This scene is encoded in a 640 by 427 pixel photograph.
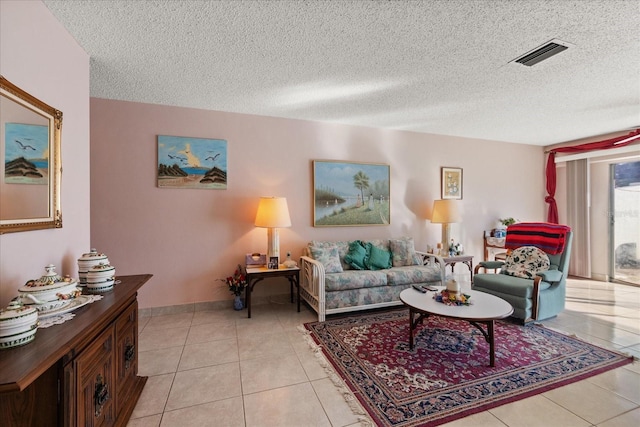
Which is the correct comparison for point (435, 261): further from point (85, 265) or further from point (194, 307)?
point (85, 265)

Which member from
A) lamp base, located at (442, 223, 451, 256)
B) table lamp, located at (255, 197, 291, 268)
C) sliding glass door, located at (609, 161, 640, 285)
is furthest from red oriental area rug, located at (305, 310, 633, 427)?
sliding glass door, located at (609, 161, 640, 285)

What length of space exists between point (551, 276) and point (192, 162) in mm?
4450

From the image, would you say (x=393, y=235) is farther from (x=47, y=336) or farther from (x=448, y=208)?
(x=47, y=336)

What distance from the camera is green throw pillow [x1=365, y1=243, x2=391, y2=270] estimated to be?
12.1 ft

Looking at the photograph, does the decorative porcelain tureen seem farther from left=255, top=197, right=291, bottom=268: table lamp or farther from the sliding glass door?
the sliding glass door

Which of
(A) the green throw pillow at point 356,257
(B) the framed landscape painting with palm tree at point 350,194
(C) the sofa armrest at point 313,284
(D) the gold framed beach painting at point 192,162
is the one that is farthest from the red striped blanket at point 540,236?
(D) the gold framed beach painting at point 192,162

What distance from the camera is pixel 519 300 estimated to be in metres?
3.01

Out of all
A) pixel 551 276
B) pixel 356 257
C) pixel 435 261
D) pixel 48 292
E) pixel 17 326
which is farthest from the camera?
pixel 435 261

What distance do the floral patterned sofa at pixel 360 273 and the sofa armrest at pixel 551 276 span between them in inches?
42.3

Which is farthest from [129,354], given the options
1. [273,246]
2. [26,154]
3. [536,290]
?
[536,290]

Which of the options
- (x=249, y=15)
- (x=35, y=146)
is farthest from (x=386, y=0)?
(x=35, y=146)

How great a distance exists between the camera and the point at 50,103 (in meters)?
1.71

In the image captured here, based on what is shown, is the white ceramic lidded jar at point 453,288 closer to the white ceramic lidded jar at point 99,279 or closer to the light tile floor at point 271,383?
the light tile floor at point 271,383

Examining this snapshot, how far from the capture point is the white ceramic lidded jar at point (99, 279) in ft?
5.59
